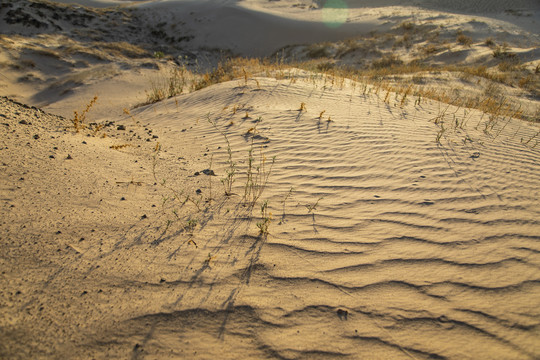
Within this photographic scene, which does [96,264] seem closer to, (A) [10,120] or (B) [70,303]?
(B) [70,303]

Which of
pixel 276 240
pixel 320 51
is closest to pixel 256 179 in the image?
pixel 276 240

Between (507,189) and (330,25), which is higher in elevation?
(330,25)

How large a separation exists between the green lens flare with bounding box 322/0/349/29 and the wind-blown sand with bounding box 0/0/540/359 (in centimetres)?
1886

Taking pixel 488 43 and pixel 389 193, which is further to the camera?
pixel 488 43

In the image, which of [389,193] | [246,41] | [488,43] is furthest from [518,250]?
[246,41]

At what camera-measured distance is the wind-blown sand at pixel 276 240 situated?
5.12 feet

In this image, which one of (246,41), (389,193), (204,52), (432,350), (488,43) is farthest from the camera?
(246,41)

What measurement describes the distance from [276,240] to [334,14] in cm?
2549

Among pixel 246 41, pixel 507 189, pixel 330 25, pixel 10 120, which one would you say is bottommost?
pixel 507 189

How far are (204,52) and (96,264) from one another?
19.4m

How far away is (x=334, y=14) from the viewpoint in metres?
22.7

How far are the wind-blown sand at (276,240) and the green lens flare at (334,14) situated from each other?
18.9 metres

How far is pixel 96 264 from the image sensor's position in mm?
1891

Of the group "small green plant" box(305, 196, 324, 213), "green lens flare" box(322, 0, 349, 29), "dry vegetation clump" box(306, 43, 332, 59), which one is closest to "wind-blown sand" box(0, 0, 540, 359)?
"small green plant" box(305, 196, 324, 213)
